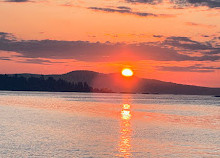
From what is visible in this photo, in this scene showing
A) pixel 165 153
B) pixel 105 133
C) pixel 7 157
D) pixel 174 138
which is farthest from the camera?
pixel 105 133

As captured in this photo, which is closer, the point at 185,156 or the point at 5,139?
the point at 185,156

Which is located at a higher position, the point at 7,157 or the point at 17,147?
the point at 17,147

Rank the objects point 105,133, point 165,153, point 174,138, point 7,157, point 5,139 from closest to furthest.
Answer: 1. point 7,157
2. point 165,153
3. point 5,139
4. point 174,138
5. point 105,133

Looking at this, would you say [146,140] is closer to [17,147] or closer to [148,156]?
[148,156]

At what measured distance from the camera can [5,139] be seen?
169 feet

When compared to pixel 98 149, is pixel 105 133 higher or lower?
higher

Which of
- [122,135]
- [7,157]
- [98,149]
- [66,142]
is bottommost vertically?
[7,157]

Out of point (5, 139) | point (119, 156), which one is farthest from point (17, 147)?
point (119, 156)

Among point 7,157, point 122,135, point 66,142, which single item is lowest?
point 7,157

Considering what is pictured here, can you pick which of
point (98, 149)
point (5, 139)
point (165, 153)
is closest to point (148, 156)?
point (165, 153)

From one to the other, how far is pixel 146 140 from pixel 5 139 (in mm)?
18981

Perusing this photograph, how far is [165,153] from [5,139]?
70.2ft

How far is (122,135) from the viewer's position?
6003 centimetres

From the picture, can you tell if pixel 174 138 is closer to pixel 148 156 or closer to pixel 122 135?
pixel 122 135
